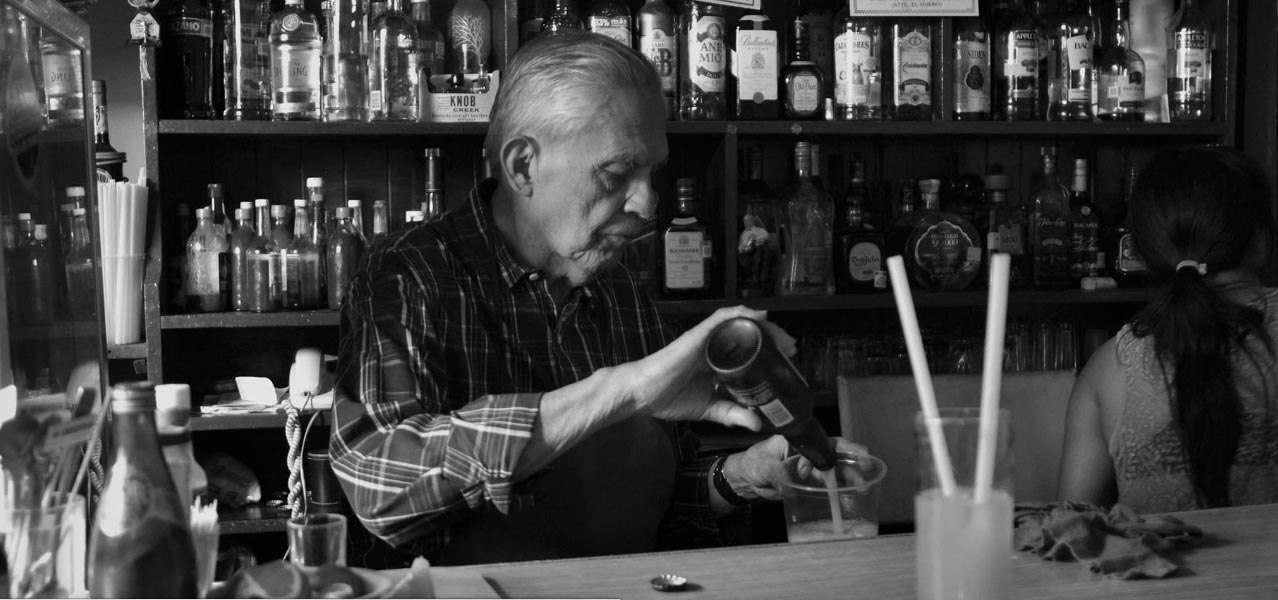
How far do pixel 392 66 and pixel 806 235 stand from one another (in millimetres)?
917

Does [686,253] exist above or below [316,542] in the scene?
above

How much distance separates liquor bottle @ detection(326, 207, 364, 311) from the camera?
2.40m

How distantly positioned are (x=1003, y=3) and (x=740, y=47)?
62 centimetres

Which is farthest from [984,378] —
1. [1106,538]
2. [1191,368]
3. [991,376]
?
[1191,368]

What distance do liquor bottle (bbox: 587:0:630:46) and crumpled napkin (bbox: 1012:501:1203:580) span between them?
56.0 inches

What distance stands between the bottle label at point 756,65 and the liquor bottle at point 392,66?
65cm

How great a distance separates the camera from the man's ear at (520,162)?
1.60 m

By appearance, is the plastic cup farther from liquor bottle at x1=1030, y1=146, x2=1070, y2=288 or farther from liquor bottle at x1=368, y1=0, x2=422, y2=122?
liquor bottle at x1=1030, y1=146, x2=1070, y2=288

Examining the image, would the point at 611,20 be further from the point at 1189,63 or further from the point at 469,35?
the point at 1189,63

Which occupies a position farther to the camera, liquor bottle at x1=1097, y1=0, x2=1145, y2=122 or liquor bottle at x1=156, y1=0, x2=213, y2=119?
liquor bottle at x1=1097, y1=0, x2=1145, y2=122

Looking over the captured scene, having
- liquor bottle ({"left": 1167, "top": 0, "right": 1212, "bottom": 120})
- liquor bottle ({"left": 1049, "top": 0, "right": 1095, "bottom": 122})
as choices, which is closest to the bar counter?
liquor bottle ({"left": 1049, "top": 0, "right": 1095, "bottom": 122})

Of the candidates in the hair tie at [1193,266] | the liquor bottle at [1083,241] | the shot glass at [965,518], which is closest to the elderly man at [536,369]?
the shot glass at [965,518]

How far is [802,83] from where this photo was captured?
253 centimetres

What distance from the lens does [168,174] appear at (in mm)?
2408
